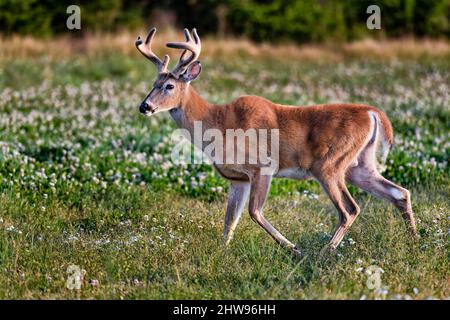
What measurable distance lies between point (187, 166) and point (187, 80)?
93.5 inches

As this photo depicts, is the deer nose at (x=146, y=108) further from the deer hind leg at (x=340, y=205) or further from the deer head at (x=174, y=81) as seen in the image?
the deer hind leg at (x=340, y=205)

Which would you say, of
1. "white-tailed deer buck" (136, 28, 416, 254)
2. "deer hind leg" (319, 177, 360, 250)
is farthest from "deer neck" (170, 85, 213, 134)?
"deer hind leg" (319, 177, 360, 250)

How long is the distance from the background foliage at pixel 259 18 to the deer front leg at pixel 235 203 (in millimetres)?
16273

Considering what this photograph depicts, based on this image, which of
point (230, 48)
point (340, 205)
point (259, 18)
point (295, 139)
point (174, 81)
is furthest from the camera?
point (259, 18)

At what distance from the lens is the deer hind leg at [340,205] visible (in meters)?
7.19

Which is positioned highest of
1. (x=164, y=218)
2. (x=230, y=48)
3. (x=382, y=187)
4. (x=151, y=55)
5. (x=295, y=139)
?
(x=151, y=55)

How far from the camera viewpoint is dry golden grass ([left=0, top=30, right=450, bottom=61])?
65.3 feet

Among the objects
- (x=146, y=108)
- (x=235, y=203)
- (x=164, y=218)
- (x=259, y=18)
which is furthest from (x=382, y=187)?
(x=259, y=18)

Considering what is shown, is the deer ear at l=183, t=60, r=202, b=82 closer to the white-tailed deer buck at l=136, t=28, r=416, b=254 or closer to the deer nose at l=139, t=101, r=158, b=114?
the white-tailed deer buck at l=136, t=28, r=416, b=254

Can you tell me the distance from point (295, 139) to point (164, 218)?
1414 millimetres

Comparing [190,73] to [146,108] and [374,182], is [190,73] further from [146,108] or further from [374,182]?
[374,182]

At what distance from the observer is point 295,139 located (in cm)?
737

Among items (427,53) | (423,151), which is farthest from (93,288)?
(427,53)
